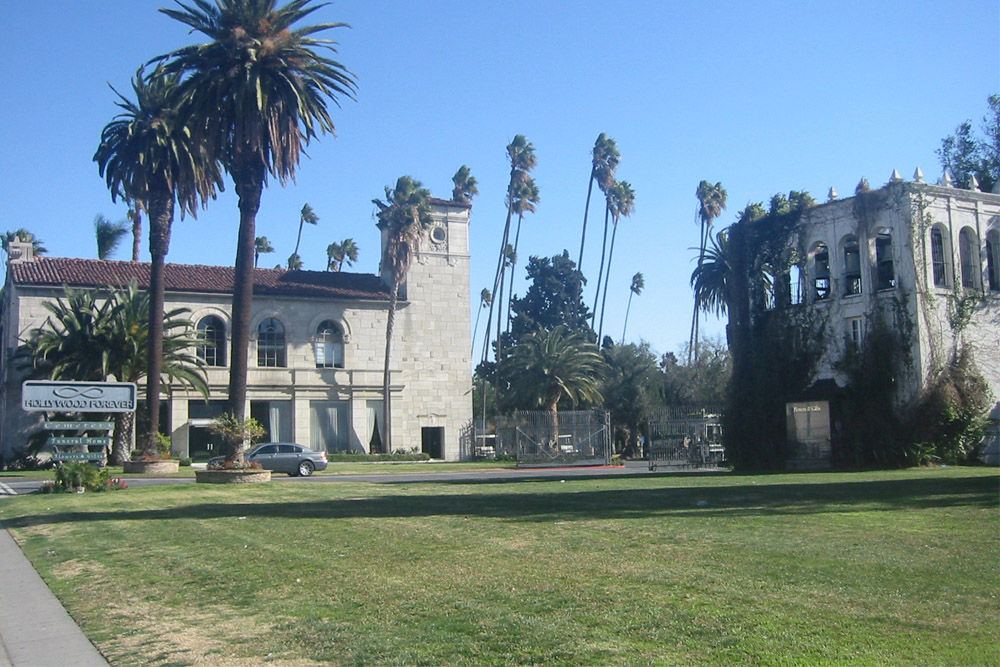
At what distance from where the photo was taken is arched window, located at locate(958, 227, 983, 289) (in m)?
35.9

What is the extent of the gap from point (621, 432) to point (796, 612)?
62.8 metres

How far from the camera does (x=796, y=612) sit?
7855mm

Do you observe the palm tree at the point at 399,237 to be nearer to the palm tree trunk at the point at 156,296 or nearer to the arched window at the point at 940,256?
the palm tree trunk at the point at 156,296

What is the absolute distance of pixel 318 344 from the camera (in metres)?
60.4

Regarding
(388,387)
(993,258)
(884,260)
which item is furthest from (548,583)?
(388,387)

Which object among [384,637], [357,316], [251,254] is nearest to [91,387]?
[251,254]

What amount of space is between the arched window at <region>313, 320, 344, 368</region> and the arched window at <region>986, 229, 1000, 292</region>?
125ft

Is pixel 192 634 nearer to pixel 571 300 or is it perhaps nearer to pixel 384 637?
pixel 384 637

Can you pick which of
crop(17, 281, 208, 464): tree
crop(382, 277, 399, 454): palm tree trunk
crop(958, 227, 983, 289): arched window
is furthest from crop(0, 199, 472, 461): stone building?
crop(958, 227, 983, 289): arched window

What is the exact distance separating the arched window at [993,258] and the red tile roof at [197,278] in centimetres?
→ 3693

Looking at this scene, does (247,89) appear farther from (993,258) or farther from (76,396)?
(993,258)

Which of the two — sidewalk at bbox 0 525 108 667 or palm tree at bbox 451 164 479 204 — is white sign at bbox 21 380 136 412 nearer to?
sidewalk at bbox 0 525 108 667

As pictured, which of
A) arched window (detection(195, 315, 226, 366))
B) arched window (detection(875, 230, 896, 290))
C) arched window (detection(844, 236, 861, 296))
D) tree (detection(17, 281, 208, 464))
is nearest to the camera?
arched window (detection(875, 230, 896, 290))

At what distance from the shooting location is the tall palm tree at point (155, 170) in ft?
142
